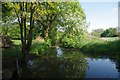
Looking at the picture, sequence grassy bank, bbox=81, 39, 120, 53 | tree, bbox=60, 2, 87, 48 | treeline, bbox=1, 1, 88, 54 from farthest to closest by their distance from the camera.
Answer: tree, bbox=60, 2, 87, 48 → treeline, bbox=1, 1, 88, 54 → grassy bank, bbox=81, 39, 120, 53

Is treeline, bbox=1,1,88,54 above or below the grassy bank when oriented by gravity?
above

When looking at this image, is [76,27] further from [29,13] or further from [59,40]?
[29,13]

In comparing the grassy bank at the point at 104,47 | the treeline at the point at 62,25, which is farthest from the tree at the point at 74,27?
the grassy bank at the point at 104,47

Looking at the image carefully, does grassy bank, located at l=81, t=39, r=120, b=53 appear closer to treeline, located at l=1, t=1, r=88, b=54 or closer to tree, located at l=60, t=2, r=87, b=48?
tree, located at l=60, t=2, r=87, b=48

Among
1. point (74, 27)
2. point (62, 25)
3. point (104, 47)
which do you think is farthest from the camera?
point (62, 25)

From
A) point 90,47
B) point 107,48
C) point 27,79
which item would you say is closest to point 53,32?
point 90,47

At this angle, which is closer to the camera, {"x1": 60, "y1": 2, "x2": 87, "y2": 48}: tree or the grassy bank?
the grassy bank

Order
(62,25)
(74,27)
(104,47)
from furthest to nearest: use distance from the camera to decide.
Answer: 1. (62,25)
2. (74,27)
3. (104,47)

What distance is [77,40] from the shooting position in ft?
115

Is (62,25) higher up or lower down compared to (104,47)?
higher up

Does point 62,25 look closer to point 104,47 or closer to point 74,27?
point 74,27

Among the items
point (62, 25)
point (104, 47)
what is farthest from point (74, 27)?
point (104, 47)

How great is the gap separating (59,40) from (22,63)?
2284 cm

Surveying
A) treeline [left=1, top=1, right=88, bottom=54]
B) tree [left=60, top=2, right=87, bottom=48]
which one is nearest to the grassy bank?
tree [left=60, top=2, right=87, bottom=48]
